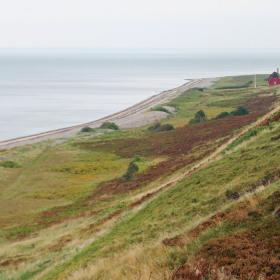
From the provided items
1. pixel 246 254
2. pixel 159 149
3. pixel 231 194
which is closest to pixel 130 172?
pixel 159 149

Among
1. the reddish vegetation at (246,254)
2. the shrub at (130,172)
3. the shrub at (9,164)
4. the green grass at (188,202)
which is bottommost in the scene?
the shrub at (9,164)

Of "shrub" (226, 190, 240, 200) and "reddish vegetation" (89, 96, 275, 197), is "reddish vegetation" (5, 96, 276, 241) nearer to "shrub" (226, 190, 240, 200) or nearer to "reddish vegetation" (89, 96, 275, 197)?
"reddish vegetation" (89, 96, 275, 197)

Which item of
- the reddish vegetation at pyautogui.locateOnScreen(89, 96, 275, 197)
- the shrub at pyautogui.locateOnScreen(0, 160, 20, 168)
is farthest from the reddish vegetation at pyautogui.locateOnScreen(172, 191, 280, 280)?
the shrub at pyautogui.locateOnScreen(0, 160, 20, 168)

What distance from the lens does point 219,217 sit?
50.6 ft

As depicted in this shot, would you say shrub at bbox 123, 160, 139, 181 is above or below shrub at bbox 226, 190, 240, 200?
below

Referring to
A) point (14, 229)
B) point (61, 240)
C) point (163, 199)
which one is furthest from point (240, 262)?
point (14, 229)

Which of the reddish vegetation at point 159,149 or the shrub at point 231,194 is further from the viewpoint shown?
the reddish vegetation at point 159,149

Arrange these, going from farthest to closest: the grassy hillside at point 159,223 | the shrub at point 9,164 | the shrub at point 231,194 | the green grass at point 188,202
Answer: the shrub at point 9,164, the green grass at point 188,202, the shrub at point 231,194, the grassy hillside at point 159,223

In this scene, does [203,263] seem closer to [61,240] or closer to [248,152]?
[248,152]

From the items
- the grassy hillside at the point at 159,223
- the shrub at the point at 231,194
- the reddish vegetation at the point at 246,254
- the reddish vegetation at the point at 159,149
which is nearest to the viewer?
the reddish vegetation at the point at 246,254

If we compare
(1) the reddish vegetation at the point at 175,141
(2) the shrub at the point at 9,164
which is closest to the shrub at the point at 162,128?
(1) the reddish vegetation at the point at 175,141

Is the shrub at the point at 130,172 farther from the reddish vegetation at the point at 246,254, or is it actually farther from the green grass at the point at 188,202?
the reddish vegetation at the point at 246,254

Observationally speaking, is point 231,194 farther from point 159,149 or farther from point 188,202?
point 159,149

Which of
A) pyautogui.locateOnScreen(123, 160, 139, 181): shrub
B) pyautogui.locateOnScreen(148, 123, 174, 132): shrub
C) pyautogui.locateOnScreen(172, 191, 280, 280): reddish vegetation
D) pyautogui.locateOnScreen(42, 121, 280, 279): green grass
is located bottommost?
pyautogui.locateOnScreen(123, 160, 139, 181): shrub
